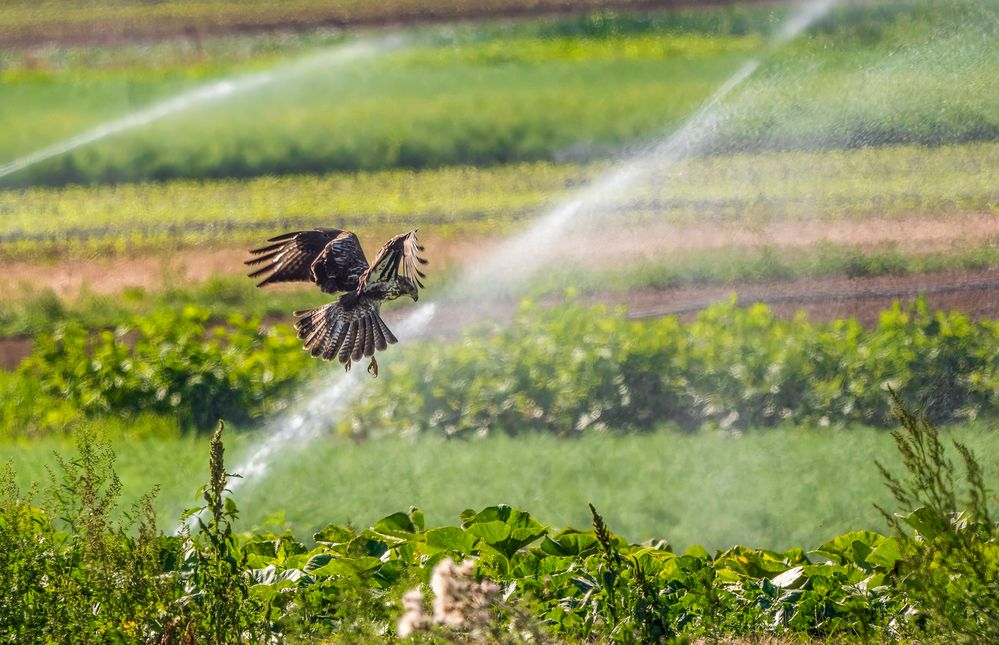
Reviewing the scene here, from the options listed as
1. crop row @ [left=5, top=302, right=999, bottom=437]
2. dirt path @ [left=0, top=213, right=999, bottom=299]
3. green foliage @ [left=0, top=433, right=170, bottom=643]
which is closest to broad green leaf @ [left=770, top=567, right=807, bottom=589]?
green foliage @ [left=0, top=433, right=170, bottom=643]

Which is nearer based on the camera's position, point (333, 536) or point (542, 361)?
point (333, 536)

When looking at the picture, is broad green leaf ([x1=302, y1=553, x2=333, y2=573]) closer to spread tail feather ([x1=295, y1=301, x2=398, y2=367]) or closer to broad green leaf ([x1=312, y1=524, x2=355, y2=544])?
broad green leaf ([x1=312, y1=524, x2=355, y2=544])

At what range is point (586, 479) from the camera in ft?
20.3

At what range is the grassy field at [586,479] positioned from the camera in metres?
5.73

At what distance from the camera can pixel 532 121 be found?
48.8ft

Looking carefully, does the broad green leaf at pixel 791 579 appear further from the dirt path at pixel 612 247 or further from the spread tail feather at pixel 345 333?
the dirt path at pixel 612 247

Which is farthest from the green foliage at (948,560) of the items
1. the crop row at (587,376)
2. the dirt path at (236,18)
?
the dirt path at (236,18)

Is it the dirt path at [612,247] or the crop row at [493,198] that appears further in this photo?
the crop row at [493,198]

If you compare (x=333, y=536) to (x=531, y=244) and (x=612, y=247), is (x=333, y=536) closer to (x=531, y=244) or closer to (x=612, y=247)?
(x=612, y=247)

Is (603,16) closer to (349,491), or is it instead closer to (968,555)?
(349,491)

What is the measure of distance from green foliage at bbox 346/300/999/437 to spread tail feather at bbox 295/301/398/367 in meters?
2.54

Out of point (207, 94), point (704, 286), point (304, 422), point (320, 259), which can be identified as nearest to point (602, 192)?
point (704, 286)

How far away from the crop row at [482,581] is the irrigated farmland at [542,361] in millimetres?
14

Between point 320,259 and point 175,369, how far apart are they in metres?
3.41
